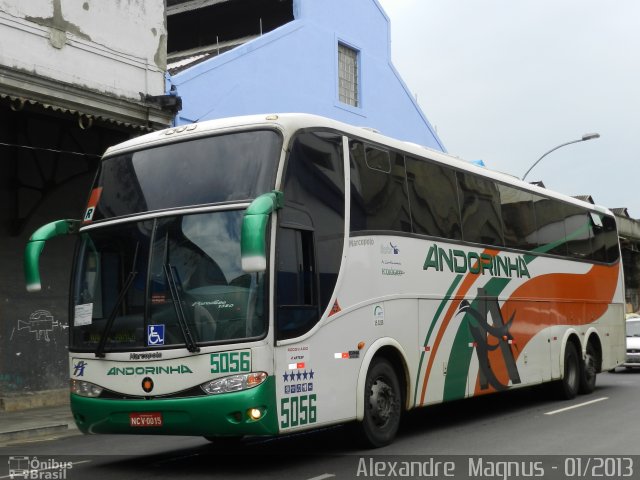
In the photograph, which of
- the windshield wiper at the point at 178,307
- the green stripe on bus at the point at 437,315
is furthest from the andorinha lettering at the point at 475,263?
the windshield wiper at the point at 178,307

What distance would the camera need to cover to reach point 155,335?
8.32m

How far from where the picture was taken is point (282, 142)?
8648 millimetres

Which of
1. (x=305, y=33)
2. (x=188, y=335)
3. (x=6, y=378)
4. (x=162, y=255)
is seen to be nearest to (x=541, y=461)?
(x=188, y=335)

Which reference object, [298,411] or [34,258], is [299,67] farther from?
[298,411]

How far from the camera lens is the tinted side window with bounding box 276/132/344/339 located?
8398 millimetres

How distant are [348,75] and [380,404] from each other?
15745 mm

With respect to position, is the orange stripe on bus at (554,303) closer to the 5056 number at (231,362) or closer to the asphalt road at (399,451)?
the asphalt road at (399,451)

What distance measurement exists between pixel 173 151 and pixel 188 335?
2.08m

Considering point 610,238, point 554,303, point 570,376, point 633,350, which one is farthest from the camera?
point 633,350

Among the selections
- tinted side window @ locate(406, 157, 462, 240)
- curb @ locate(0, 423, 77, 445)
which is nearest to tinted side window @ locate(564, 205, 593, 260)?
tinted side window @ locate(406, 157, 462, 240)

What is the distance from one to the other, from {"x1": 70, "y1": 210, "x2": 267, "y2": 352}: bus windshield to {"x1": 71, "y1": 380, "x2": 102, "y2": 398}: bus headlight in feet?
1.16

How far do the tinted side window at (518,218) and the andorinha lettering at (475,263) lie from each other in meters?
0.30

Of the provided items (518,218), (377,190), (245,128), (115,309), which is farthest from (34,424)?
(518,218)

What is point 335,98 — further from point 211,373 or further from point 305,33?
point 211,373
